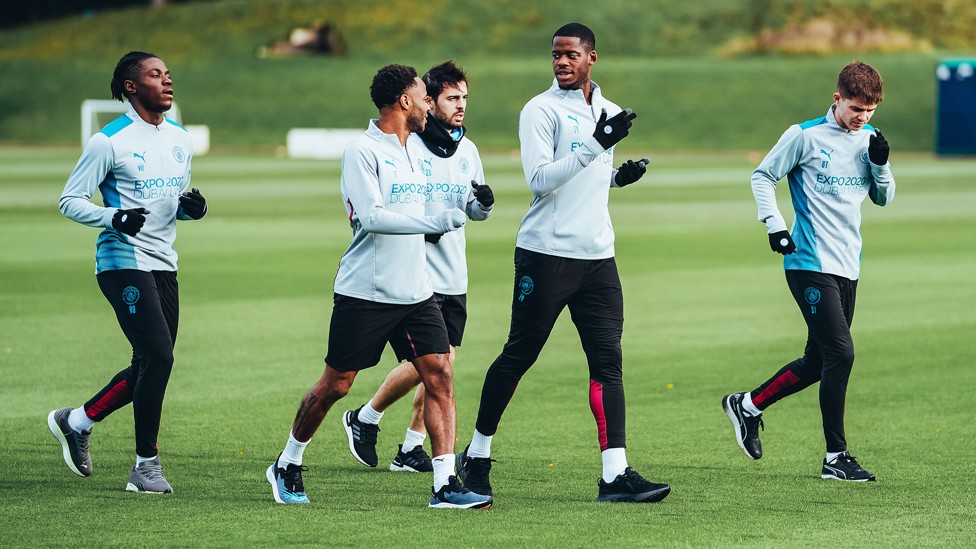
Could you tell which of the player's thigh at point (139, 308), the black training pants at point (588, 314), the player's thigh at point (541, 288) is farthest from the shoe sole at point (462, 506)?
the player's thigh at point (139, 308)

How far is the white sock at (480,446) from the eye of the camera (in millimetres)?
7320

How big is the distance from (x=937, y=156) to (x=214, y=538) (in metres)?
45.6

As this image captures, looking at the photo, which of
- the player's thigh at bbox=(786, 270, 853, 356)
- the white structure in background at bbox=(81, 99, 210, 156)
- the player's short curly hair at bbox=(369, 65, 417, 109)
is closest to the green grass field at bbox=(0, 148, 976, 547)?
the player's thigh at bbox=(786, 270, 853, 356)

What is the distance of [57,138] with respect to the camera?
204ft

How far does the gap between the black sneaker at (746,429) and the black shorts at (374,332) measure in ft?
6.38

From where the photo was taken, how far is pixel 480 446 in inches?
289

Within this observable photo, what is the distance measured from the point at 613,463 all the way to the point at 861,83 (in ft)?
7.48

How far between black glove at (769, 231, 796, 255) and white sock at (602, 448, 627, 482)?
1.35 m

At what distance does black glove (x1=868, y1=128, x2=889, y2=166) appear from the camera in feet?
25.4

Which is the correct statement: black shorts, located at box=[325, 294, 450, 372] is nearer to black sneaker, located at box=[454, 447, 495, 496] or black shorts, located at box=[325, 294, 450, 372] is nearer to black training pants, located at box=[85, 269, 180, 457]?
black sneaker, located at box=[454, 447, 495, 496]

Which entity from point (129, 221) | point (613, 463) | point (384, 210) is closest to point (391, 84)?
point (384, 210)

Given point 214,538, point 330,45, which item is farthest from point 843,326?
point 330,45

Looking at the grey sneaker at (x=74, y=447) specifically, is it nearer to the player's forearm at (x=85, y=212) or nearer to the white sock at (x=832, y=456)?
the player's forearm at (x=85, y=212)

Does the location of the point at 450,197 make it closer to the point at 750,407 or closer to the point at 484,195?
the point at 484,195
